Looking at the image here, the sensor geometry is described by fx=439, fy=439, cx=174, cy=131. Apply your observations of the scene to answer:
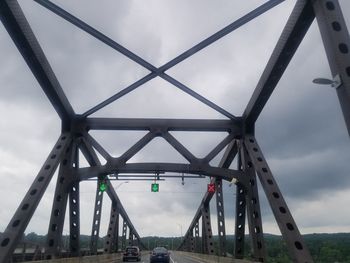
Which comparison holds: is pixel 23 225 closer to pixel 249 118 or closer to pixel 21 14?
pixel 21 14

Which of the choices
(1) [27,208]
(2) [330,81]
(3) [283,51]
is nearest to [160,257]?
(1) [27,208]

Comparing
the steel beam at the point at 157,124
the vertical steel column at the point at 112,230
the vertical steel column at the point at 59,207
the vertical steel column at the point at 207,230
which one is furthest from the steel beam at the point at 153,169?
the vertical steel column at the point at 112,230

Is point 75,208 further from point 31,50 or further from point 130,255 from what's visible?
point 130,255

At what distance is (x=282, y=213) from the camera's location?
54.4 feet

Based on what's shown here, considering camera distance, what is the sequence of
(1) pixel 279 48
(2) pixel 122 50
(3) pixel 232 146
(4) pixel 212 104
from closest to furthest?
(1) pixel 279 48, (2) pixel 122 50, (4) pixel 212 104, (3) pixel 232 146

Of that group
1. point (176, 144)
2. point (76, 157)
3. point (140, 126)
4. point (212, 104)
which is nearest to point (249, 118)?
point (212, 104)

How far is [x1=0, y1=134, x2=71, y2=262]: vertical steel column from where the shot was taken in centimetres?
1586

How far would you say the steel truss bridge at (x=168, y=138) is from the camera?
14734 millimetres

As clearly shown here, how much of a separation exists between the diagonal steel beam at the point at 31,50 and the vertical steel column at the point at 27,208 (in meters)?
2.82

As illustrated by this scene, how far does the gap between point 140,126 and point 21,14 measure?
981 cm

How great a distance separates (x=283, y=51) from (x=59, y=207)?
41.8 feet

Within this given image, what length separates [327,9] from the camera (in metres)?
11.5

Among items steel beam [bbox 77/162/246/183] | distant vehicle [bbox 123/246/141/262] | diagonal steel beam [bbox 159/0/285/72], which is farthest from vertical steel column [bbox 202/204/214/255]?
diagonal steel beam [bbox 159/0/285/72]

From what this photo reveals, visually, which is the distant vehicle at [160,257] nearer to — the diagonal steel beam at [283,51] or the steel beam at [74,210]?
the steel beam at [74,210]
